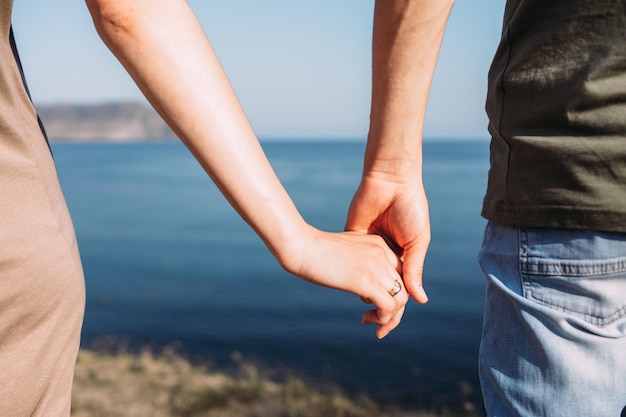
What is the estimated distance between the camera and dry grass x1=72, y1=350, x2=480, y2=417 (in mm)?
6594

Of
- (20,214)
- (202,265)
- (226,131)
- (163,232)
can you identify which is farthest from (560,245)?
(163,232)

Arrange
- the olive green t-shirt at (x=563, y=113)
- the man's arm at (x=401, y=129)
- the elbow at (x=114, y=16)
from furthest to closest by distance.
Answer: the man's arm at (x=401, y=129) → the elbow at (x=114, y=16) → the olive green t-shirt at (x=563, y=113)

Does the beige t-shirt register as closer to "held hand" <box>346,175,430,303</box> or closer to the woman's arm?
the woman's arm

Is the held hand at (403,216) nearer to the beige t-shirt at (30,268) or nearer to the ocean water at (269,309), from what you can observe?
the beige t-shirt at (30,268)

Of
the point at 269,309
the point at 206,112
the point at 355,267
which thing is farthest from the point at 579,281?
the point at 269,309

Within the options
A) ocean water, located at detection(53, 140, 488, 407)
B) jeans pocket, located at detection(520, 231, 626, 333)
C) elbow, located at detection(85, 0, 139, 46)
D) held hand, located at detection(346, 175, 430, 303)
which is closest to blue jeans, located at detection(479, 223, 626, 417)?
jeans pocket, located at detection(520, 231, 626, 333)

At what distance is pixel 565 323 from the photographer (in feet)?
4.38

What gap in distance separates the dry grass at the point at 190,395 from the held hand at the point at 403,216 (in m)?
5.04

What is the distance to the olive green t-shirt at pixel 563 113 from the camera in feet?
4.05

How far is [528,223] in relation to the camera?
139 centimetres

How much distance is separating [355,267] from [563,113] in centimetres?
74

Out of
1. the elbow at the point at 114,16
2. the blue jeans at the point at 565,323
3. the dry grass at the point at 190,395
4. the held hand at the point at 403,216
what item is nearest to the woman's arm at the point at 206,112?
the elbow at the point at 114,16

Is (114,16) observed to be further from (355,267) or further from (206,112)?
(355,267)

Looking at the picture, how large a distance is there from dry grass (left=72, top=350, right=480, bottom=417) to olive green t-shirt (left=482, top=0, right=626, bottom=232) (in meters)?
5.77
